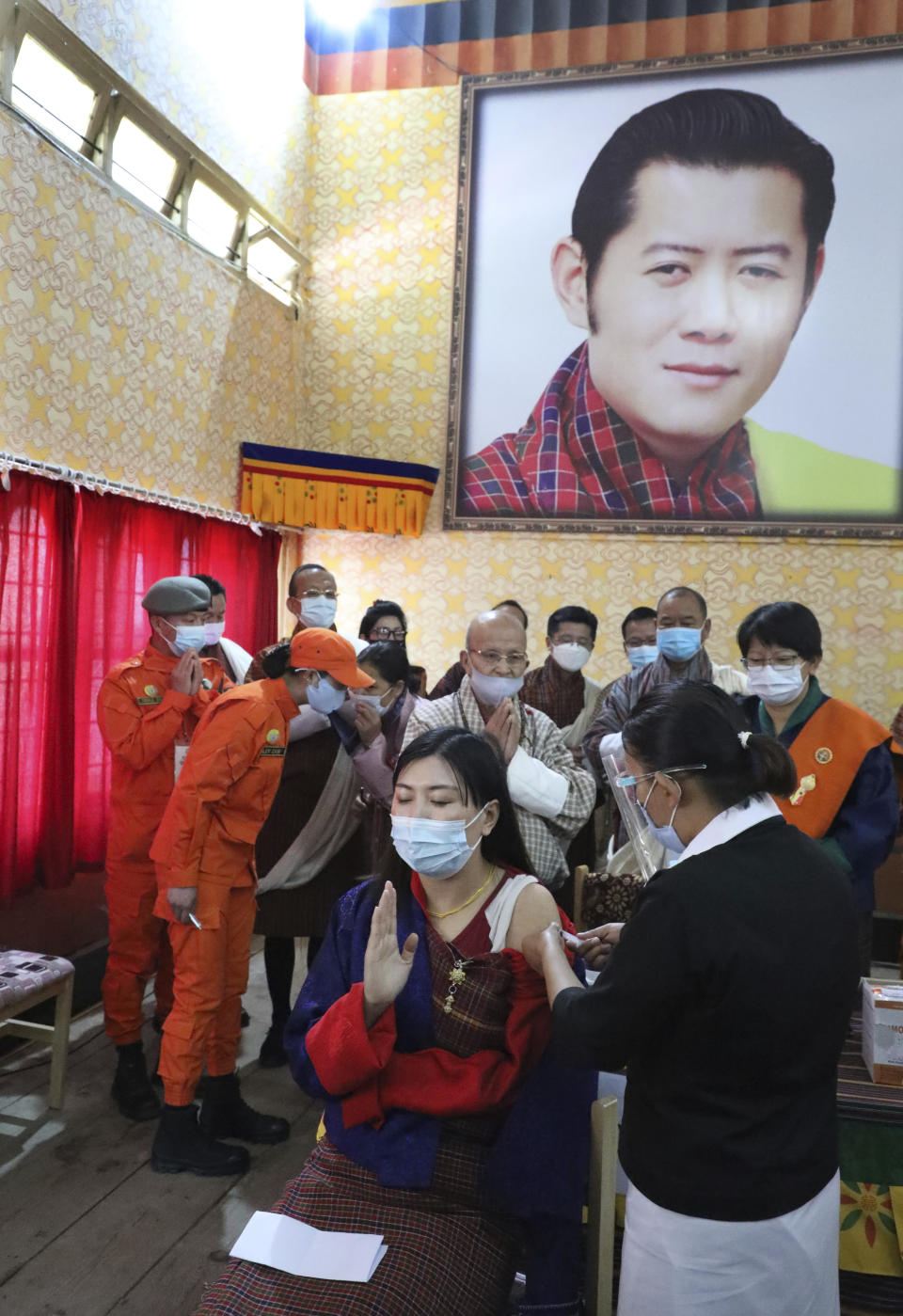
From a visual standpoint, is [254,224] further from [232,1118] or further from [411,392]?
[232,1118]

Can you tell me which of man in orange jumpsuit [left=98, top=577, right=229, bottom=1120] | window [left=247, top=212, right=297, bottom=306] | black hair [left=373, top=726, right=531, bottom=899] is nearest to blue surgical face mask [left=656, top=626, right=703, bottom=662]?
man in orange jumpsuit [left=98, top=577, right=229, bottom=1120]

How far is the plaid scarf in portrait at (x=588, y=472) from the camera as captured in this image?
18.9 ft

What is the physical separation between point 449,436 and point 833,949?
5.15 metres

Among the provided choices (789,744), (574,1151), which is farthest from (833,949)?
(789,744)

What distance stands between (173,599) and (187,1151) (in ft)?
5.44

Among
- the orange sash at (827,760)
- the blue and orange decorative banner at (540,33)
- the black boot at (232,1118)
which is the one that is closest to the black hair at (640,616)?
the orange sash at (827,760)

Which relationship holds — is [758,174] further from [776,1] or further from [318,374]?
[318,374]

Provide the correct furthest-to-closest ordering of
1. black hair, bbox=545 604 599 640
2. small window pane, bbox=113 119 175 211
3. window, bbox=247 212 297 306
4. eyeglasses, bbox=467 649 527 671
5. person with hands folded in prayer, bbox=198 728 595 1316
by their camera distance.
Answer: window, bbox=247 212 297 306 → black hair, bbox=545 604 599 640 → small window pane, bbox=113 119 175 211 → eyeglasses, bbox=467 649 527 671 → person with hands folded in prayer, bbox=198 728 595 1316

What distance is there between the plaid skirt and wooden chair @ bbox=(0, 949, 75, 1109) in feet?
5.00

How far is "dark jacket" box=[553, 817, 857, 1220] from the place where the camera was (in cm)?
136

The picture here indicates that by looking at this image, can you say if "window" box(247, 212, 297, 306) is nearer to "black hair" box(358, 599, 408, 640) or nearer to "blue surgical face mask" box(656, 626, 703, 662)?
"black hair" box(358, 599, 408, 640)

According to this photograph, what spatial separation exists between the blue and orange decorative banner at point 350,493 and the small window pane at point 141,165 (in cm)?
145

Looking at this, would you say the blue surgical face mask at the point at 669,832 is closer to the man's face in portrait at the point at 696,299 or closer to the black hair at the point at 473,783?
the black hair at the point at 473,783

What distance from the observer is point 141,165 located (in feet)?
14.8
